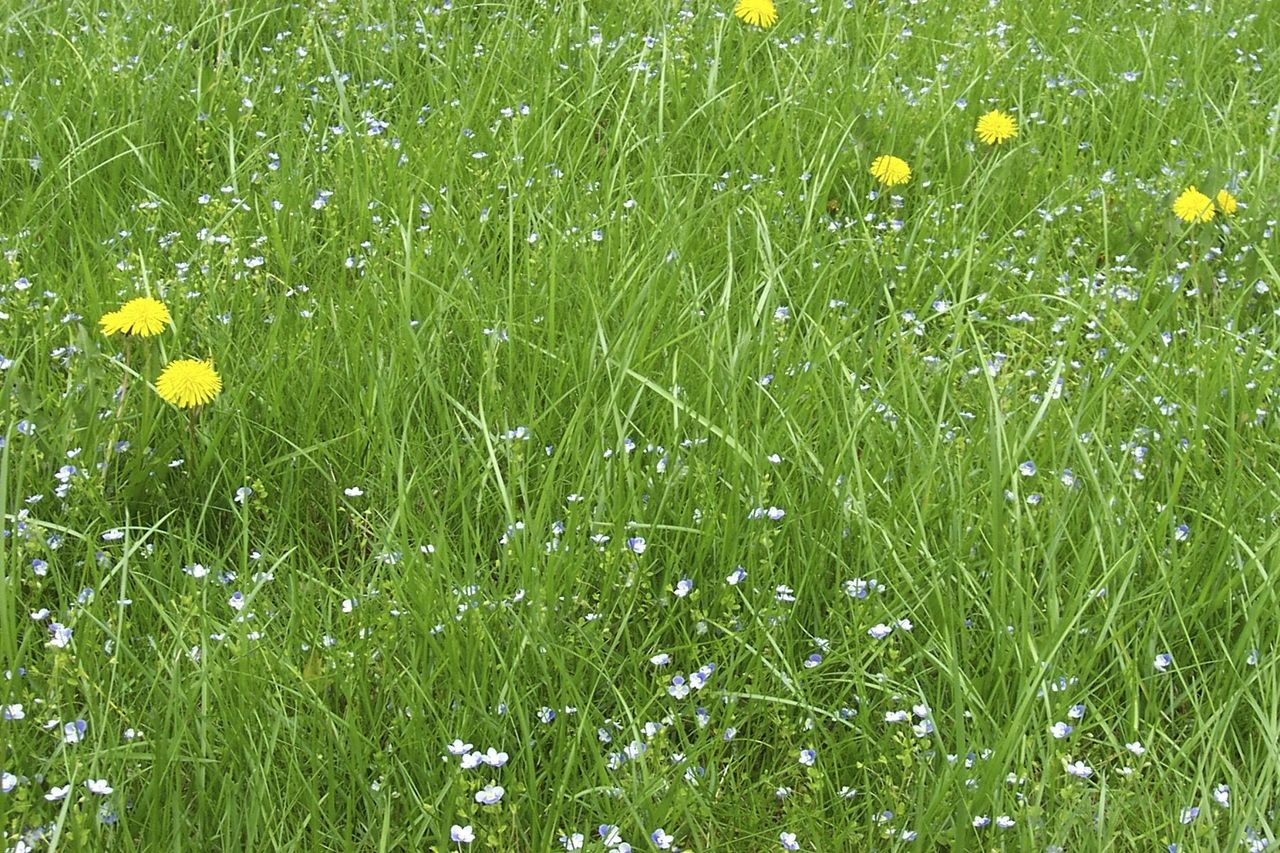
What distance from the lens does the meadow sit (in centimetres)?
176

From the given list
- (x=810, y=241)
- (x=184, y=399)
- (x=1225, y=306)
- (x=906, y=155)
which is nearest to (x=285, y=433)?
(x=184, y=399)

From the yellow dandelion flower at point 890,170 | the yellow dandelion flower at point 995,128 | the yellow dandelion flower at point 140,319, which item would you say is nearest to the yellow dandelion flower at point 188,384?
the yellow dandelion flower at point 140,319

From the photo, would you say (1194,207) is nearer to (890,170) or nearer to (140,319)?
(890,170)

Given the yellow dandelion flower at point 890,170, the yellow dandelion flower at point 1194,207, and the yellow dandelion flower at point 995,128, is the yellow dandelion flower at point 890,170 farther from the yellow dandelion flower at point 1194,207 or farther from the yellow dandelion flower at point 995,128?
the yellow dandelion flower at point 1194,207

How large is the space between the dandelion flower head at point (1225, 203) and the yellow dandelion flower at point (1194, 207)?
0.07 ft

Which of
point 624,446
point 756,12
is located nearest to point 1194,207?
point 756,12

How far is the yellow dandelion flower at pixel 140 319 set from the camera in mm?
2348

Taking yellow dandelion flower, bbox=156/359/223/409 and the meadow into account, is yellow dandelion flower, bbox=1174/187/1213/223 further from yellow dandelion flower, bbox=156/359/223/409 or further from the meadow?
yellow dandelion flower, bbox=156/359/223/409

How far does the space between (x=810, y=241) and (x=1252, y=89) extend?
5.65ft

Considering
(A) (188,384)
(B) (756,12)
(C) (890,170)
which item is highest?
(B) (756,12)

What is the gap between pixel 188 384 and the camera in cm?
225

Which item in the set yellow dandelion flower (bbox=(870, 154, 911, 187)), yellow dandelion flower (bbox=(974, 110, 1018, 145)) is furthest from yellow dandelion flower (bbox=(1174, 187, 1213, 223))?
yellow dandelion flower (bbox=(870, 154, 911, 187))

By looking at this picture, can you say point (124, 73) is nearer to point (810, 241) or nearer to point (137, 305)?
point (137, 305)

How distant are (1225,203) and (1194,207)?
0.26 feet
